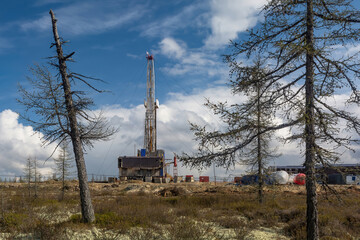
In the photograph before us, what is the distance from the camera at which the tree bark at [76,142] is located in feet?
37.1

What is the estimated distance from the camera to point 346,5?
9703mm

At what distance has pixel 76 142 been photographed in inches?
460

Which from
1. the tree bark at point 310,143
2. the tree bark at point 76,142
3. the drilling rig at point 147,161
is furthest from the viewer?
the drilling rig at point 147,161

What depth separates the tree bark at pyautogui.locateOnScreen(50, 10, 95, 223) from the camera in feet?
37.1

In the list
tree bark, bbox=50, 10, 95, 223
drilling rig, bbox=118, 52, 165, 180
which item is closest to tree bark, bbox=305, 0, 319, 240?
tree bark, bbox=50, 10, 95, 223

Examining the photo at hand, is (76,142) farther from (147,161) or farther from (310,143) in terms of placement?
(147,161)

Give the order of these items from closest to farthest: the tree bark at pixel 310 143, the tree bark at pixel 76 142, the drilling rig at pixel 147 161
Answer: the tree bark at pixel 310 143 → the tree bark at pixel 76 142 → the drilling rig at pixel 147 161

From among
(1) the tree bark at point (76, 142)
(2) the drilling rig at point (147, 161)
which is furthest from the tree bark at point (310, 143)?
(2) the drilling rig at point (147, 161)

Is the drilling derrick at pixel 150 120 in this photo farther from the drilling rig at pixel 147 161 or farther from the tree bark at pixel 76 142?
the tree bark at pixel 76 142

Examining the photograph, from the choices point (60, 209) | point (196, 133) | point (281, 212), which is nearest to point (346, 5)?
point (196, 133)

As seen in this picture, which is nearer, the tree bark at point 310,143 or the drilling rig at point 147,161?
the tree bark at point 310,143

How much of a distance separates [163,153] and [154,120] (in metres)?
6.36

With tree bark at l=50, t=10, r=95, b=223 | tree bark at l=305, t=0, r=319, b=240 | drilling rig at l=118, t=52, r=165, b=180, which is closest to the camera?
tree bark at l=305, t=0, r=319, b=240

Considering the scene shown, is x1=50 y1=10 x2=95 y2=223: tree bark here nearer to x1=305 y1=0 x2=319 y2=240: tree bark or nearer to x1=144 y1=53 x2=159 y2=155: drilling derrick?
x1=305 y1=0 x2=319 y2=240: tree bark
